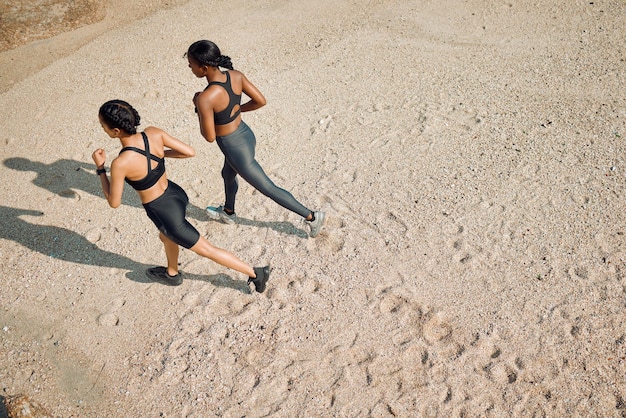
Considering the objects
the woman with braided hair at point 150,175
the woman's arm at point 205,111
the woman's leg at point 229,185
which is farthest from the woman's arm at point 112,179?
the woman's leg at point 229,185

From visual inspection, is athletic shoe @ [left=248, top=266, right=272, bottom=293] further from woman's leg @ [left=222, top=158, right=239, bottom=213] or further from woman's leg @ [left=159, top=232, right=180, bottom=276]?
woman's leg @ [left=222, top=158, right=239, bottom=213]

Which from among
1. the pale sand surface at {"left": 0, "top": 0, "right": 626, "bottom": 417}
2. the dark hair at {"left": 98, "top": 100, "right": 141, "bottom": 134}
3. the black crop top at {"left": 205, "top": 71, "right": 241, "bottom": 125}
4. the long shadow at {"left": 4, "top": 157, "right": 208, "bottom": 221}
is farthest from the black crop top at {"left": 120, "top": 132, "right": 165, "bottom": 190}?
the long shadow at {"left": 4, "top": 157, "right": 208, "bottom": 221}

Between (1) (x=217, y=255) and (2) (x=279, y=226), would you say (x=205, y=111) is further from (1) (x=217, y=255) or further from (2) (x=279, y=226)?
(2) (x=279, y=226)

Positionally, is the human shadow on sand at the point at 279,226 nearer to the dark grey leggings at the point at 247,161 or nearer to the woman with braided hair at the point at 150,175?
the dark grey leggings at the point at 247,161

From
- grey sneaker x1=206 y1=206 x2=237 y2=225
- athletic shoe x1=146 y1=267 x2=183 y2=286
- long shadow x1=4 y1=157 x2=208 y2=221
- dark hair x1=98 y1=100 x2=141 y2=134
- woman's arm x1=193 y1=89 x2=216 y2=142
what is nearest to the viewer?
dark hair x1=98 y1=100 x2=141 y2=134

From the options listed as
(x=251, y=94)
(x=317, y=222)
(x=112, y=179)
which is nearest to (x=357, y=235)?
(x=317, y=222)

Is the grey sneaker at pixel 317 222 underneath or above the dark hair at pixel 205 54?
underneath

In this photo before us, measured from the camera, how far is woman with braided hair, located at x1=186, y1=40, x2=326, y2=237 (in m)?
4.05

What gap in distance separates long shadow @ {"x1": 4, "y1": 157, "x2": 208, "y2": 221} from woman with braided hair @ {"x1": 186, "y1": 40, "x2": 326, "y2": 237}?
54.0 inches

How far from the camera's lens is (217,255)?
430 centimetres

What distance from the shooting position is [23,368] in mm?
4414

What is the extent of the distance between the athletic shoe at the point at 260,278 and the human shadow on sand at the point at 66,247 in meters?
A: 0.25

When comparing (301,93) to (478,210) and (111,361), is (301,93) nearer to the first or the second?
(478,210)

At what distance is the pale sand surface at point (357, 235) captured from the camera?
13.6 feet
